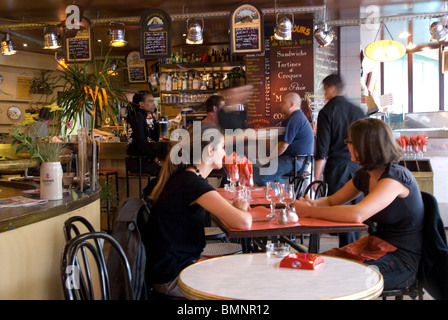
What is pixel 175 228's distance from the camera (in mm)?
2340

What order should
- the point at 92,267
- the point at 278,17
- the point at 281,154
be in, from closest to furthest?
the point at 92,267 < the point at 281,154 < the point at 278,17

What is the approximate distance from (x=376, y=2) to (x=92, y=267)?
6.66m

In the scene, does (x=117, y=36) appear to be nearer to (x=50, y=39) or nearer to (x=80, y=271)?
(x=50, y=39)

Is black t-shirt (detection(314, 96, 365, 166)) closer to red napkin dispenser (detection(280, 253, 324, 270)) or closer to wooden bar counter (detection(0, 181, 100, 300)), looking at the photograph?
wooden bar counter (detection(0, 181, 100, 300))

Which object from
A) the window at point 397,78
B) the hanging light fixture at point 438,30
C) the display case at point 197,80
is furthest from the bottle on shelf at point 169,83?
the window at point 397,78

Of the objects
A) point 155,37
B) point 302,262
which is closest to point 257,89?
point 155,37

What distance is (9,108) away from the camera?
11.1 metres

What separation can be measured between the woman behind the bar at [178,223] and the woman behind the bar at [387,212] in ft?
2.00

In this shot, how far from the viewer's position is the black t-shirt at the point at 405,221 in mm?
2408

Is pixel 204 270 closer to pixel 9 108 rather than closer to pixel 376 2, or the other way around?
pixel 376 2

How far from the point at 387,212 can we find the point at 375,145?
0.36m

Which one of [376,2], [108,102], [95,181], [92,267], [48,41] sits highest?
[376,2]
